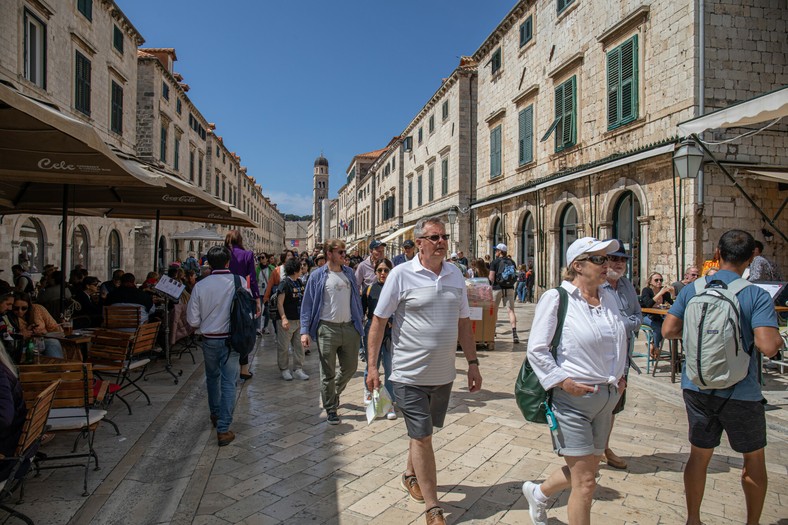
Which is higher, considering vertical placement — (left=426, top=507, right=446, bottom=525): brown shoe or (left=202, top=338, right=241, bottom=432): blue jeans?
(left=202, top=338, right=241, bottom=432): blue jeans

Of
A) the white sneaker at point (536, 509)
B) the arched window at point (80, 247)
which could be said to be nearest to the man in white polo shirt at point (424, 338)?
the white sneaker at point (536, 509)

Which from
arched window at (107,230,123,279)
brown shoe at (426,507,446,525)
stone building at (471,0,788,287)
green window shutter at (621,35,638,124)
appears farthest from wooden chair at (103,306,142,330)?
arched window at (107,230,123,279)

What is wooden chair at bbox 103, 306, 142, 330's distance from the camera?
7078mm

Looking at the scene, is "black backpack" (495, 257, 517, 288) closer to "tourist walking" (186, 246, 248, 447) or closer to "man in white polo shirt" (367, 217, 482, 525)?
"tourist walking" (186, 246, 248, 447)

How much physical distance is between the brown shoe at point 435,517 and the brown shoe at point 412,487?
1.53ft

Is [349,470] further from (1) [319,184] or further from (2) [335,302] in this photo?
(1) [319,184]

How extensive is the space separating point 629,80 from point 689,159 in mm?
4936

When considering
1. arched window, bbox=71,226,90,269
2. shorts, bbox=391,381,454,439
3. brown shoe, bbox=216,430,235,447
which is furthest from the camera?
arched window, bbox=71,226,90,269

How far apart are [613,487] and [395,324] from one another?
1970 millimetres

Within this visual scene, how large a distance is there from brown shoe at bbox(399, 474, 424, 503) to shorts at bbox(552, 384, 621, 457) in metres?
1.14

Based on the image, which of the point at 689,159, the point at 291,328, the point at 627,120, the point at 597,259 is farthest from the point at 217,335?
the point at 627,120

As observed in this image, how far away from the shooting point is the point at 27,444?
292 centimetres

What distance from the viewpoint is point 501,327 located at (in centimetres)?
1203

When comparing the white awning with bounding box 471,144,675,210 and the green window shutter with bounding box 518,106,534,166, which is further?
the green window shutter with bounding box 518,106,534,166
